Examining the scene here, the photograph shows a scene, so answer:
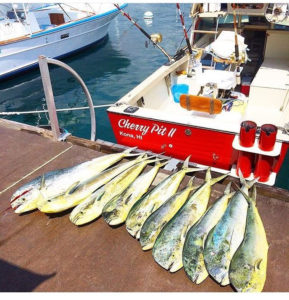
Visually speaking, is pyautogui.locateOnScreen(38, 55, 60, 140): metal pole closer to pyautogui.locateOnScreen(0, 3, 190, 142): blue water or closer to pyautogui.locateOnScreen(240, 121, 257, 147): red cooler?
pyautogui.locateOnScreen(240, 121, 257, 147): red cooler

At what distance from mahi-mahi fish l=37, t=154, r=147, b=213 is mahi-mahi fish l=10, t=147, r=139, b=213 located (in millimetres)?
127

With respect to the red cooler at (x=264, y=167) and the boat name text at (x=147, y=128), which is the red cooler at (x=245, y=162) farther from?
the boat name text at (x=147, y=128)

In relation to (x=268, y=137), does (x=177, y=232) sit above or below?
below

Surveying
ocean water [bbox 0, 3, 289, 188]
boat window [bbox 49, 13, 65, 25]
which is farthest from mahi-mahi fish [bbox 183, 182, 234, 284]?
boat window [bbox 49, 13, 65, 25]

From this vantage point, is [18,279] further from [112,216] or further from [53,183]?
[53,183]

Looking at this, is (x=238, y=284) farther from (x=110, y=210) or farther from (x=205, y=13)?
(x=205, y=13)

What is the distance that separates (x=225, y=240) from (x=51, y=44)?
1639cm

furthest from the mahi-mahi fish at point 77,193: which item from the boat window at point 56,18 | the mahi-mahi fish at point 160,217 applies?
the boat window at point 56,18

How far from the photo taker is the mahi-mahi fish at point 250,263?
2.34 metres

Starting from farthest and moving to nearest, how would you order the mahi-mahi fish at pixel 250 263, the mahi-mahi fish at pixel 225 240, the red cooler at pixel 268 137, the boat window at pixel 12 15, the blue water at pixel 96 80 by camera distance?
the boat window at pixel 12 15, the blue water at pixel 96 80, the red cooler at pixel 268 137, the mahi-mahi fish at pixel 225 240, the mahi-mahi fish at pixel 250 263

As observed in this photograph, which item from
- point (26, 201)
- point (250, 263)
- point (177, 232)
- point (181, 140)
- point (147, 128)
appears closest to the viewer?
point (250, 263)

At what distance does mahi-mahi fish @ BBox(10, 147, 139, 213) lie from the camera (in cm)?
339

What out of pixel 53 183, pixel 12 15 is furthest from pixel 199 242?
pixel 12 15

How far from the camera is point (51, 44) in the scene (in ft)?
52.7
